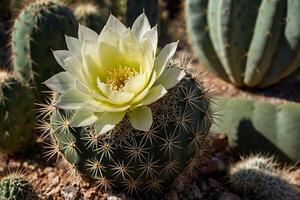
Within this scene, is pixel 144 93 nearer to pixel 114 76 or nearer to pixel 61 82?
pixel 114 76

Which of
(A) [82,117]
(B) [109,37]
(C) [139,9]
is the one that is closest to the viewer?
(A) [82,117]

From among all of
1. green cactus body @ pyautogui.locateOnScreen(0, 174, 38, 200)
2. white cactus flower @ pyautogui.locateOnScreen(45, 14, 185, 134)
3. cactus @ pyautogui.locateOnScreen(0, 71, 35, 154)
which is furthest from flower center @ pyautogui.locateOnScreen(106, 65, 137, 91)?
cactus @ pyautogui.locateOnScreen(0, 71, 35, 154)

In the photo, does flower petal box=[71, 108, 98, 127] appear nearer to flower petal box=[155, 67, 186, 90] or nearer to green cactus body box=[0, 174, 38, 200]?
flower petal box=[155, 67, 186, 90]

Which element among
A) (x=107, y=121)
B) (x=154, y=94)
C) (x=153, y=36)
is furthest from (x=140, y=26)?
(x=107, y=121)

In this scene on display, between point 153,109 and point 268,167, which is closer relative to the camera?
point 153,109

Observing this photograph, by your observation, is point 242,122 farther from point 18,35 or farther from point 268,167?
point 18,35

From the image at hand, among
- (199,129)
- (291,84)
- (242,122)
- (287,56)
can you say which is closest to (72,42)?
(199,129)

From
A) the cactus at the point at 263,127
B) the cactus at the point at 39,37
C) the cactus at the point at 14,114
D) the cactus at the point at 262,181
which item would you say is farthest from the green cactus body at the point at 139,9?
the cactus at the point at 262,181
